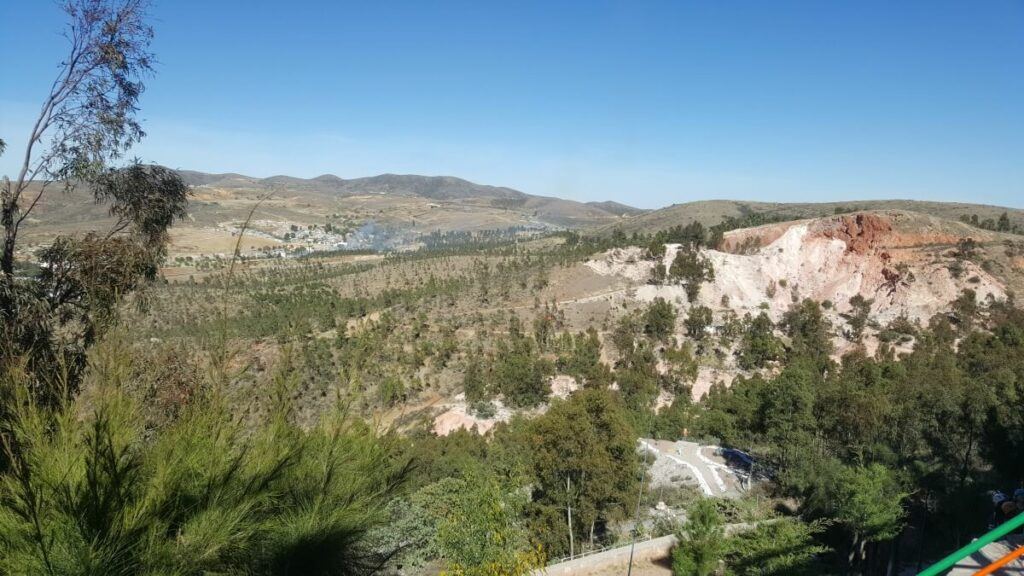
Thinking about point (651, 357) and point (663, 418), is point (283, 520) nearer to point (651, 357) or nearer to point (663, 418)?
point (663, 418)

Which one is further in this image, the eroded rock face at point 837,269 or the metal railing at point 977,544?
the eroded rock face at point 837,269

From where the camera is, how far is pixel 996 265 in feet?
144

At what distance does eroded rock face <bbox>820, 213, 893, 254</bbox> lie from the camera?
48250mm

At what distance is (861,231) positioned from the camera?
48750 millimetres

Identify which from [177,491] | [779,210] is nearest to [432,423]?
[177,491]

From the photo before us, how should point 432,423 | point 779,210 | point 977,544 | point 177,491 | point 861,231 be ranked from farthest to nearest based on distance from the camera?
point 779,210 → point 861,231 → point 432,423 → point 177,491 → point 977,544

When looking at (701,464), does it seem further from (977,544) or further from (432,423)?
(977,544)

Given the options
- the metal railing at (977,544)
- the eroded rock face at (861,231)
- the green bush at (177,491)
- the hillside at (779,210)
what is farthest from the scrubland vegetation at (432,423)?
the hillside at (779,210)

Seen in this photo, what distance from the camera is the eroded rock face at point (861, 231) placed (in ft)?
158

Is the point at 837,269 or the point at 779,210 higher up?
the point at 779,210

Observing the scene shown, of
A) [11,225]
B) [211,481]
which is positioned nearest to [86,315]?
[11,225]

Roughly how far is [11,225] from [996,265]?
59.9m

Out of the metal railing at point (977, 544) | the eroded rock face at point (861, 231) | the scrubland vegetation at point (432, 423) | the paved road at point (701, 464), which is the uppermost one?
the eroded rock face at point (861, 231)

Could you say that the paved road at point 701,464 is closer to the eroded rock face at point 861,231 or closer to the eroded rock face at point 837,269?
the eroded rock face at point 837,269
